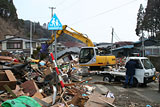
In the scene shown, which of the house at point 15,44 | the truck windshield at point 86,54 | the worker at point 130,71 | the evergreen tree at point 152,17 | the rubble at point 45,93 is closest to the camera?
the rubble at point 45,93

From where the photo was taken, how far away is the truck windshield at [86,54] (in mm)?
12875

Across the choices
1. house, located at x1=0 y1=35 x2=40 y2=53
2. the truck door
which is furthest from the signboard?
house, located at x1=0 y1=35 x2=40 y2=53

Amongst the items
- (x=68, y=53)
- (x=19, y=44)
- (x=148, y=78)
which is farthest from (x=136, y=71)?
(x=19, y=44)

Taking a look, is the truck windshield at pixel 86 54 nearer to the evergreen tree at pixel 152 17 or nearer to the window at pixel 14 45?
the evergreen tree at pixel 152 17

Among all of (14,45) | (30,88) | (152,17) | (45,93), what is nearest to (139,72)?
(45,93)

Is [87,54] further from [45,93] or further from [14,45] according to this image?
[14,45]

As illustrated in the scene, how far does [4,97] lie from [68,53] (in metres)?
20.7

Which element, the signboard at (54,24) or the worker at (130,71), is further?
the worker at (130,71)

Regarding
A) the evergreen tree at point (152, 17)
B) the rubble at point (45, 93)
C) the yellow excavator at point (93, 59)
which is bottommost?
the rubble at point (45, 93)

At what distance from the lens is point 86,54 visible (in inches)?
519

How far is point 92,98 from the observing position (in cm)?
512

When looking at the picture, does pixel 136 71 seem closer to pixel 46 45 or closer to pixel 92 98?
pixel 92 98

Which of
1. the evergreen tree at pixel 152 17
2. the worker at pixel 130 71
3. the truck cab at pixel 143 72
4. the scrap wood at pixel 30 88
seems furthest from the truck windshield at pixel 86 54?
the evergreen tree at pixel 152 17

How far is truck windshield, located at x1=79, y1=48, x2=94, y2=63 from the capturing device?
12875 mm
